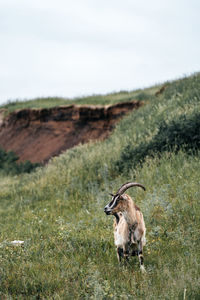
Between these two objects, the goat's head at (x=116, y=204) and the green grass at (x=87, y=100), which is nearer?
the goat's head at (x=116, y=204)

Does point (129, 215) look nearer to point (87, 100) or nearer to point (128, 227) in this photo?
point (128, 227)

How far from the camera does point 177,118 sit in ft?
46.5

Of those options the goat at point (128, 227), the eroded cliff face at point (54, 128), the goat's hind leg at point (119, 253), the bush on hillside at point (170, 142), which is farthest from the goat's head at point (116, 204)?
the eroded cliff face at point (54, 128)

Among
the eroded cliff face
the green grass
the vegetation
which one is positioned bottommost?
the vegetation

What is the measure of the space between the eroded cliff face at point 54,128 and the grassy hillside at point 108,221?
4.53 m

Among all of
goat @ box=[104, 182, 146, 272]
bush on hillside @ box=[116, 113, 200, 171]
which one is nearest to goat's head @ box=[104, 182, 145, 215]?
goat @ box=[104, 182, 146, 272]

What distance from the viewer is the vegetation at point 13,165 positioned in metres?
22.7

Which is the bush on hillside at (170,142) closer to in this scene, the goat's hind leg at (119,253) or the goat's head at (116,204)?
the goat's hind leg at (119,253)

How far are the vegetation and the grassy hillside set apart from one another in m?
3.83

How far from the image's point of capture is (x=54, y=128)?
1040 inches

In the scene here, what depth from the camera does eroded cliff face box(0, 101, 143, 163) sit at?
936 inches

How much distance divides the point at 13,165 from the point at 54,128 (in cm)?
427

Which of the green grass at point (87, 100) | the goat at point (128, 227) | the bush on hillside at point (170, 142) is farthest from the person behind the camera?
the green grass at point (87, 100)

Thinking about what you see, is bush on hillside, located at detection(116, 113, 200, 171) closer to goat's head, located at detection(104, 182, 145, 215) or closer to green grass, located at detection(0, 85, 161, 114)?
goat's head, located at detection(104, 182, 145, 215)
